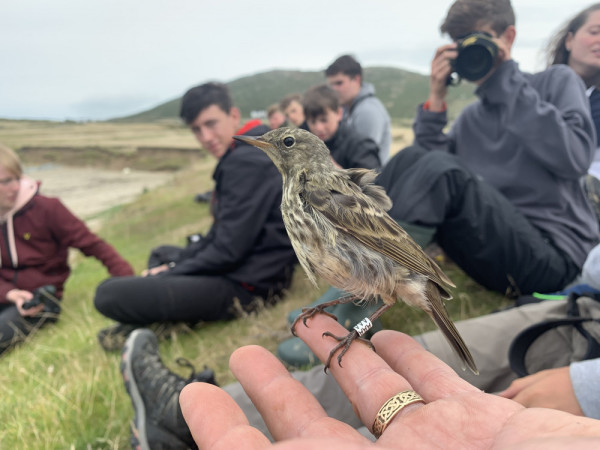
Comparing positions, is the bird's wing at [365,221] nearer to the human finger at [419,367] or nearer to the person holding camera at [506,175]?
the human finger at [419,367]

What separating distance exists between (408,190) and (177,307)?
2.78 meters

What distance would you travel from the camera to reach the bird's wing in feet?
5.90

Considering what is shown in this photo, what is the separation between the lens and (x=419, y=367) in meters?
1.86

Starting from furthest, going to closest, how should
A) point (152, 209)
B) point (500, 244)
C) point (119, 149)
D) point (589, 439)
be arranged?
point (119, 149) → point (152, 209) → point (500, 244) → point (589, 439)

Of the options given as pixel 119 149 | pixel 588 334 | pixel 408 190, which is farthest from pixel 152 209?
pixel 119 149

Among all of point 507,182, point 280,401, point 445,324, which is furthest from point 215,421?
point 507,182

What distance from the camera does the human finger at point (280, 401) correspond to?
1617 mm

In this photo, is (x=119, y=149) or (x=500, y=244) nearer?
(x=500, y=244)

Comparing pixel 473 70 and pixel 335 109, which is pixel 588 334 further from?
pixel 335 109

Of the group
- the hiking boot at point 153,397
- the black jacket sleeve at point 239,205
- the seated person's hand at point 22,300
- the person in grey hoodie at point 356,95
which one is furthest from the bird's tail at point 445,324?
the seated person's hand at point 22,300

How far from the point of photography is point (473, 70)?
327 cm

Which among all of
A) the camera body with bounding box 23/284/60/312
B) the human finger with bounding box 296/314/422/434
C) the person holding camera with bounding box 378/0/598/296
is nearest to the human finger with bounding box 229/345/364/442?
the human finger with bounding box 296/314/422/434

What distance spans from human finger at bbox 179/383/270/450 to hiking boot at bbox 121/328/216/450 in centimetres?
113

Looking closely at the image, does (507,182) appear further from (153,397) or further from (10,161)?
(10,161)
